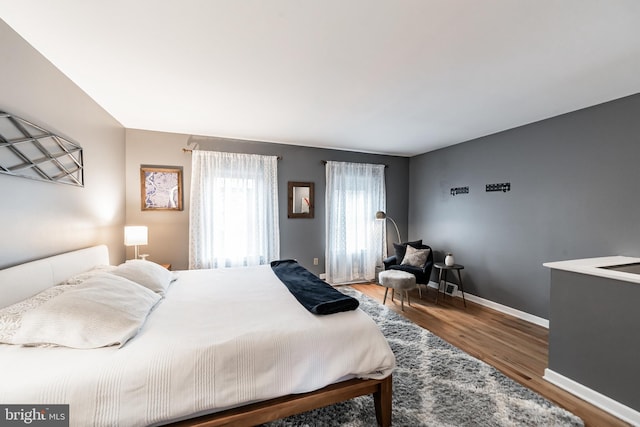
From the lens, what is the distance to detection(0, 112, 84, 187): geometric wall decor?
1.64 meters

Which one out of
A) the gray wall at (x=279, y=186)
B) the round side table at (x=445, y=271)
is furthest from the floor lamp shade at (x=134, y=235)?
the round side table at (x=445, y=271)

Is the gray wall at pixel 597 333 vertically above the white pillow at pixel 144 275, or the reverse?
the white pillow at pixel 144 275

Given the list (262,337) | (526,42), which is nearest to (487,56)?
(526,42)

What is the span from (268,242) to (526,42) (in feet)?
12.3

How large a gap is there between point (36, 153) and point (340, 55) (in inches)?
93.5

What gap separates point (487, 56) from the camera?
1.91 m

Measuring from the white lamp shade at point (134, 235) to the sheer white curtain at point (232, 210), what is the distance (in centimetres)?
69

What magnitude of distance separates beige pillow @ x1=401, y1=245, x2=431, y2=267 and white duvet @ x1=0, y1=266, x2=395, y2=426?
2.71 m

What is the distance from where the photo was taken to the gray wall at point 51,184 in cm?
166

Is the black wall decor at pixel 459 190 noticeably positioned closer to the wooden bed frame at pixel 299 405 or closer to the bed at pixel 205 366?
the bed at pixel 205 366

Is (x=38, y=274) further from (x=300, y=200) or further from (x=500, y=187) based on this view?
(x=500, y=187)

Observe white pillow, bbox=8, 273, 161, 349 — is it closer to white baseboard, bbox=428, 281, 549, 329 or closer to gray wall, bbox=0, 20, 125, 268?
gray wall, bbox=0, 20, 125, 268

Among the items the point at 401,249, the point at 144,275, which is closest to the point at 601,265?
the point at 401,249

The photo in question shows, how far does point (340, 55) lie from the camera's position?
6.25 ft
